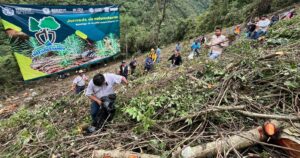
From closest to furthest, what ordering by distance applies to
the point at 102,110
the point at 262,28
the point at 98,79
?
1. the point at 98,79
2. the point at 102,110
3. the point at 262,28

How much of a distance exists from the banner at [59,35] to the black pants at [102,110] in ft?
23.1

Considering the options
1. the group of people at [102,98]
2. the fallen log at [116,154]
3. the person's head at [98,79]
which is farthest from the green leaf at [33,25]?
the fallen log at [116,154]

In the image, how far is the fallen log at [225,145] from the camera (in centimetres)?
333

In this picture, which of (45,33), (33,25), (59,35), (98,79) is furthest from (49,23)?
(98,79)

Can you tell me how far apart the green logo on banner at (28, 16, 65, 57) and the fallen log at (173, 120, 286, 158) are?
932cm

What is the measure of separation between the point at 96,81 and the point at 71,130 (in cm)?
128

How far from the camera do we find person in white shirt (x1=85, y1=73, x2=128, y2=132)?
4602 mm

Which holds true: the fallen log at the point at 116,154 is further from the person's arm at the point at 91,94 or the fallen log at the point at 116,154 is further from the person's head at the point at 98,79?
the person's head at the point at 98,79

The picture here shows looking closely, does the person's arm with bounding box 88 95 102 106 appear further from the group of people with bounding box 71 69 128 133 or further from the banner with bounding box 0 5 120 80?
the banner with bounding box 0 5 120 80

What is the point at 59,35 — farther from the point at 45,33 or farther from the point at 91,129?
the point at 91,129

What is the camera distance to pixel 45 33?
438 inches

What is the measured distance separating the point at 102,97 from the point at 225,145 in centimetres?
235

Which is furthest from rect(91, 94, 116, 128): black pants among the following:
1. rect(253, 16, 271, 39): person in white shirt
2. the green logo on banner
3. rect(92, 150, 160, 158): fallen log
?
the green logo on banner

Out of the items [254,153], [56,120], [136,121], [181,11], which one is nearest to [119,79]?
[136,121]
